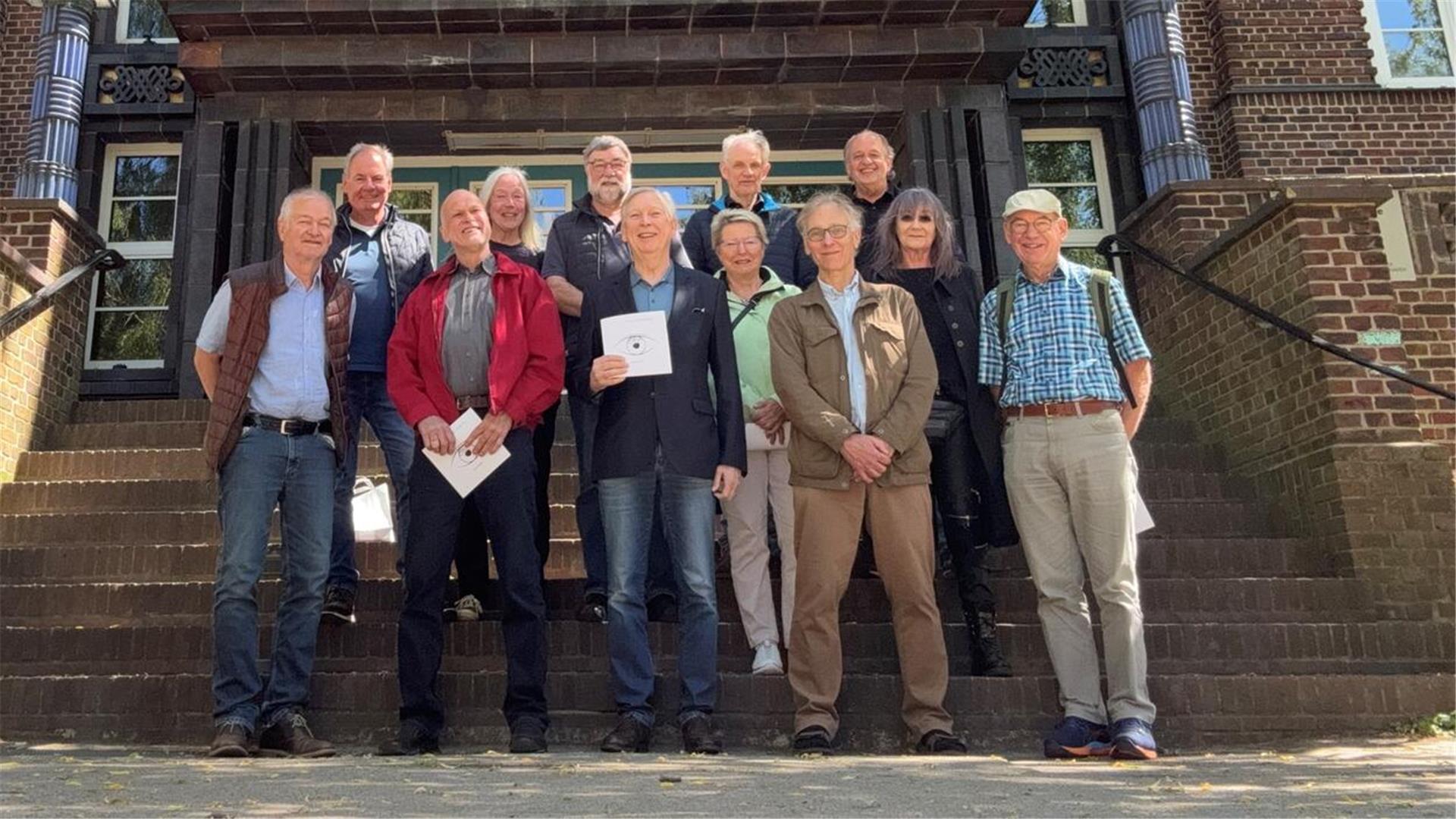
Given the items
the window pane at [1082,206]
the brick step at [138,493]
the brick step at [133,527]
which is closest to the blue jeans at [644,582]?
the brick step at [133,527]

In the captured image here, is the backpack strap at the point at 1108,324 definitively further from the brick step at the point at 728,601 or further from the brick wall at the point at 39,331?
the brick wall at the point at 39,331

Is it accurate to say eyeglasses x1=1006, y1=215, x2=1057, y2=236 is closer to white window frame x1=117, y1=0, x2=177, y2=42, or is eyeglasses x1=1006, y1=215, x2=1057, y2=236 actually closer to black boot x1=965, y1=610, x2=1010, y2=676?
black boot x1=965, y1=610, x2=1010, y2=676

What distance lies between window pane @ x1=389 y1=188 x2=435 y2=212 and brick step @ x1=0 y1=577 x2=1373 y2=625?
212 inches

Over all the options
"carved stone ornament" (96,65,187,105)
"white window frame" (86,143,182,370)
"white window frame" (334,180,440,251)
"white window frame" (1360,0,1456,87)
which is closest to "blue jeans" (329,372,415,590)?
"white window frame" (334,180,440,251)

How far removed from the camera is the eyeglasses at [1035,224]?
16.4 feet

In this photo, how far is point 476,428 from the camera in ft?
15.2

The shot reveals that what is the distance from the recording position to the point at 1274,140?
11258 mm

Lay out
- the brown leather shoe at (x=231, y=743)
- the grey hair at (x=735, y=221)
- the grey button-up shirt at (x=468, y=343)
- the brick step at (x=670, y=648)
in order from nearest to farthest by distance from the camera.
→ the brown leather shoe at (x=231, y=743) → the grey button-up shirt at (x=468, y=343) → the grey hair at (x=735, y=221) → the brick step at (x=670, y=648)

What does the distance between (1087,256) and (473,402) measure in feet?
25.7

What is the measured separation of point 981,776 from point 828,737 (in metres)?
0.75

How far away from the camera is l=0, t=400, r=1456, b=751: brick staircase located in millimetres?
5051

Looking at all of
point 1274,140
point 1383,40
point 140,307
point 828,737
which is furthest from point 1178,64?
point 140,307

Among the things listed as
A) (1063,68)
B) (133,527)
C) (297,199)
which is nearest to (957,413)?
(297,199)

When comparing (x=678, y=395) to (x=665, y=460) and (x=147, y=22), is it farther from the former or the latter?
(x=147, y=22)
